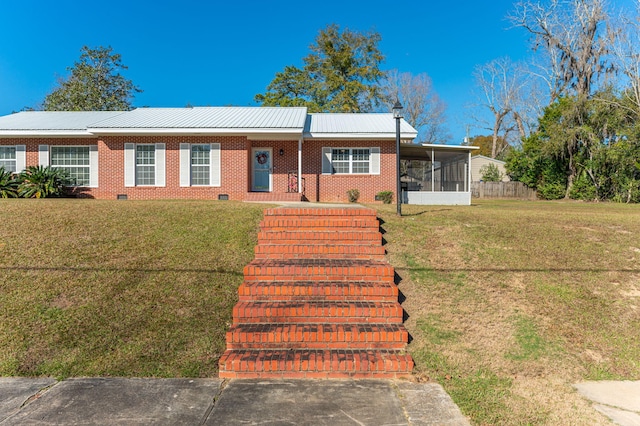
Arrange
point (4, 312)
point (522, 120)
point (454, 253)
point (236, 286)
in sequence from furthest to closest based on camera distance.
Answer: point (522, 120) → point (454, 253) → point (236, 286) → point (4, 312)

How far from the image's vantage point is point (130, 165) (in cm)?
1400

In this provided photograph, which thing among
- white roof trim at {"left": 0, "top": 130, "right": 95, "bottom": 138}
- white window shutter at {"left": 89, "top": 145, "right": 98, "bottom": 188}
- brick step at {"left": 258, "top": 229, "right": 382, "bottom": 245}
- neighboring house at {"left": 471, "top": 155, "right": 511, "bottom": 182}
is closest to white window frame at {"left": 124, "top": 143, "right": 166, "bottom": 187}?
white window shutter at {"left": 89, "top": 145, "right": 98, "bottom": 188}

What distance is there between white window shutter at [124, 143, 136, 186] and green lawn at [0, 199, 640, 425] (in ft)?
24.5

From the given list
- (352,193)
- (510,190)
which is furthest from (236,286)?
(510,190)

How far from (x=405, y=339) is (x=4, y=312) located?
4.47 m

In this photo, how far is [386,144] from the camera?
47.6ft

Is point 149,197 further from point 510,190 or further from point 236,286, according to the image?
point 510,190

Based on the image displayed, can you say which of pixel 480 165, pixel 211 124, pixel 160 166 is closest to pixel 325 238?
pixel 211 124

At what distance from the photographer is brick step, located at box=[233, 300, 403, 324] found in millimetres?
4078

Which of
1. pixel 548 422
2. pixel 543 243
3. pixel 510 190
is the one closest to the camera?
pixel 548 422

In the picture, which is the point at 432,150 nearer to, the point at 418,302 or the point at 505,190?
the point at 418,302

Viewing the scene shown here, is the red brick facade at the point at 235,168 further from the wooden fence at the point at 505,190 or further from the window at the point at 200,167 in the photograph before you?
the wooden fence at the point at 505,190

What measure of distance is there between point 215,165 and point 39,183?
6213 millimetres

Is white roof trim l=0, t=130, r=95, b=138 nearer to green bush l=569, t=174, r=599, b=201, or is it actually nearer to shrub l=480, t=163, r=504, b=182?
green bush l=569, t=174, r=599, b=201
